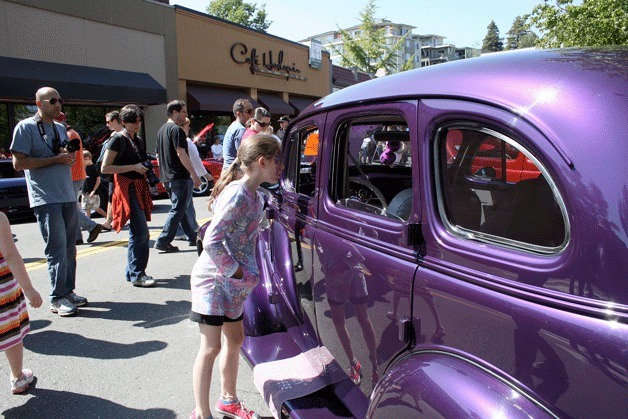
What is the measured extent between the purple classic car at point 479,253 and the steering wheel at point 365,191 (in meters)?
0.11

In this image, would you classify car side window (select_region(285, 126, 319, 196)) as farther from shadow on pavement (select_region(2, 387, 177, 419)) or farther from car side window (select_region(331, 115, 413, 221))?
shadow on pavement (select_region(2, 387, 177, 419))

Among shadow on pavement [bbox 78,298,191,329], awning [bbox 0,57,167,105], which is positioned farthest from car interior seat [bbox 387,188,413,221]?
awning [bbox 0,57,167,105]

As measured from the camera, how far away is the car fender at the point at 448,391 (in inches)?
52.2

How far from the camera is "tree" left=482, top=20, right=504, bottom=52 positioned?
401 feet

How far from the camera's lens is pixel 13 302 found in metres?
2.92

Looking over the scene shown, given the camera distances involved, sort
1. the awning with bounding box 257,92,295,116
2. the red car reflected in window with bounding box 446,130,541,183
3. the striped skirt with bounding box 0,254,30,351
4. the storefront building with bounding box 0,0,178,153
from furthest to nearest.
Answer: the awning with bounding box 257,92,295,116
the storefront building with bounding box 0,0,178,153
the striped skirt with bounding box 0,254,30,351
the red car reflected in window with bounding box 446,130,541,183

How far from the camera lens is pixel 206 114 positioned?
2280cm

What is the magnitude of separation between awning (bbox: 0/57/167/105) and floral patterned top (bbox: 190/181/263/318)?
47.3ft

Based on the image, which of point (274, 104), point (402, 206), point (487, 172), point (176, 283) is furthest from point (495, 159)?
point (274, 104)

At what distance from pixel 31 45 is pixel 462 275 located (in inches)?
678

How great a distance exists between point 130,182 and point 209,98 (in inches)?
702

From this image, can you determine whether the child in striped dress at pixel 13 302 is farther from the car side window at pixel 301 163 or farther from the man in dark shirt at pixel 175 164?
the man in dark shirt at pixel 175 164

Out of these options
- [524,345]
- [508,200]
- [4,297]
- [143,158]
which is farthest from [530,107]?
[143,158]

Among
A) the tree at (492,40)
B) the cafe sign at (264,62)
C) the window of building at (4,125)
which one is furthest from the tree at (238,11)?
the tree at (492,40)
